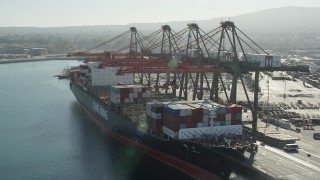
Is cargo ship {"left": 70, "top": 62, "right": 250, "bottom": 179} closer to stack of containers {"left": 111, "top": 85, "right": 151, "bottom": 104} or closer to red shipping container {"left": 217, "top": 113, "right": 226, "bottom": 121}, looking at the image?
red shipping container {"left": 217, "top": 113, "right": 226, "bottom": 121}

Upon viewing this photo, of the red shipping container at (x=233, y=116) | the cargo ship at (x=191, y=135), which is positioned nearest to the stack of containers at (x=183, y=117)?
the cargo ship at (x=191, y=135)

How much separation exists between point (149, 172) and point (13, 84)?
60.4 metres

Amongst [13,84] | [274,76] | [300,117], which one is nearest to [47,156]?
[300,117]

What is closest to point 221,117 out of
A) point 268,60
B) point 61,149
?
point 268,60

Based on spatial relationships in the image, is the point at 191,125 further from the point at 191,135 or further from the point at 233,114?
the point at 233,114

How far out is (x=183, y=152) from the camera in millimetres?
31125

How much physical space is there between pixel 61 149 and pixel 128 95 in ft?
28.5

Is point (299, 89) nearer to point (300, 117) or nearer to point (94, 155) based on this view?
point (300, 117)

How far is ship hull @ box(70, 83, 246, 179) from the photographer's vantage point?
2938 cm

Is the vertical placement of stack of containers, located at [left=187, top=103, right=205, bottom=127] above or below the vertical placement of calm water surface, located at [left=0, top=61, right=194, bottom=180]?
above

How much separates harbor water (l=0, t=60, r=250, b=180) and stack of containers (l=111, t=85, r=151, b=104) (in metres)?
4.28

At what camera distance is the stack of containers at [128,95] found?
42469 millimetres

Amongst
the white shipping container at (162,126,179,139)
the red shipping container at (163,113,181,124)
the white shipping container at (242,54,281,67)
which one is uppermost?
the white shipping container at (242,54,281,67)

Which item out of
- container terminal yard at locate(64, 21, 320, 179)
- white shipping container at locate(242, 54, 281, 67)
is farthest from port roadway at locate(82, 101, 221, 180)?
white shipping container at locate(242, 54, 281, 67)
